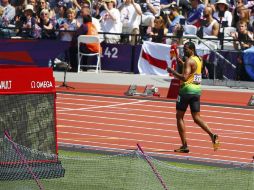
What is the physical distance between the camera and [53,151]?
1488cm

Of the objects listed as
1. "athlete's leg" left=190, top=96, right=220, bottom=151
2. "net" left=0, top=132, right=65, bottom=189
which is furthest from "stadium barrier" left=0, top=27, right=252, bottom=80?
"net" left=0, top=132, right=65, bottom=189

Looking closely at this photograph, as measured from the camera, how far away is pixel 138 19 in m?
31.8

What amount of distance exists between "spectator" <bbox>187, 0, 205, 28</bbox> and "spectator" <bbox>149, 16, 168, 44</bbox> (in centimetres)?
94

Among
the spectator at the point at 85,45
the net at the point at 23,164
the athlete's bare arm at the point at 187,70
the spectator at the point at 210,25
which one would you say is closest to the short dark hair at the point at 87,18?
the spectator at the point at 85,45

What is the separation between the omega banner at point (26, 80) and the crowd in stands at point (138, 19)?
48.8ft

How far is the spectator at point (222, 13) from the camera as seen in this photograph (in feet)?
99.7

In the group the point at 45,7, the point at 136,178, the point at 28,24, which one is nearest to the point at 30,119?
the point at 136,178

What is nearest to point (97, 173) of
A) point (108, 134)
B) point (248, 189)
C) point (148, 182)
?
point (148, 182)

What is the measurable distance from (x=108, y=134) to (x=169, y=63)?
9674 millimetres

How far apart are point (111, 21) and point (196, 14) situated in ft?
8.32

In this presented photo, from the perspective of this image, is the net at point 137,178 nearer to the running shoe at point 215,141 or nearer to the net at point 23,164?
the net at point 23,164

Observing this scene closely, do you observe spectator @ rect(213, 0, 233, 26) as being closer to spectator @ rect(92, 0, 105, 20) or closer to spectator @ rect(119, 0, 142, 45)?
spectator @ rect(119, 0, 142, 45)

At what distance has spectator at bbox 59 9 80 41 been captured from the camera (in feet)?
106

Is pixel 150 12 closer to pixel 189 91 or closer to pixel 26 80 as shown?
pixel 189 91
